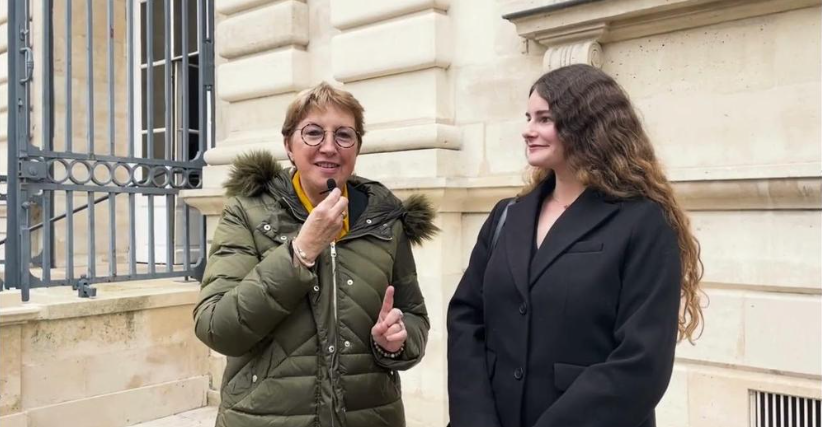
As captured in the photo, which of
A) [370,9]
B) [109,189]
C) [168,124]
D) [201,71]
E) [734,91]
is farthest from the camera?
[201,71]

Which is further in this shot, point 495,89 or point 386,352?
point 495,89

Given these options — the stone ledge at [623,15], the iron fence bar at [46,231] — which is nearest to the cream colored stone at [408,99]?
the stone ledge at [623,15]

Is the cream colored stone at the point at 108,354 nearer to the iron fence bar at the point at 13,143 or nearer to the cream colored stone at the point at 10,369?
the cream colored stone at the point at 10,369

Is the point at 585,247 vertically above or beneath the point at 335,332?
above

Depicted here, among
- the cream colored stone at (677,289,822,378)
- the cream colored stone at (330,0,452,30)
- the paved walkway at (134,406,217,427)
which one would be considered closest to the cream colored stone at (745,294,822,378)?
the cream colored stone at (677,289,822,378)

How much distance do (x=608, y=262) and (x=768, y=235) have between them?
1789mm

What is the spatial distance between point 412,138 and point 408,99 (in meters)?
0.30

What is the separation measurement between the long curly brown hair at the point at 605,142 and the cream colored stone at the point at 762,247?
147cm

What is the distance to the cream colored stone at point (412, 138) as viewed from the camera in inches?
163

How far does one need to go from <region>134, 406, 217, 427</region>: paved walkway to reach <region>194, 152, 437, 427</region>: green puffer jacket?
308 centimetres

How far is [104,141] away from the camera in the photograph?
24.3ft

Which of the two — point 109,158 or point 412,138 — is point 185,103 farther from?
point 412,138

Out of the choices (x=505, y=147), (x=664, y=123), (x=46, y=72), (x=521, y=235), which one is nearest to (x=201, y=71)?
(x=46, y=72)

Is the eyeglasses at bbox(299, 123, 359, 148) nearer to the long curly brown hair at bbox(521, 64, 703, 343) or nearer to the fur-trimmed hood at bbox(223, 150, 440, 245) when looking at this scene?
the fur-trimmed hood at bbox(223, 150, 440, 245)
